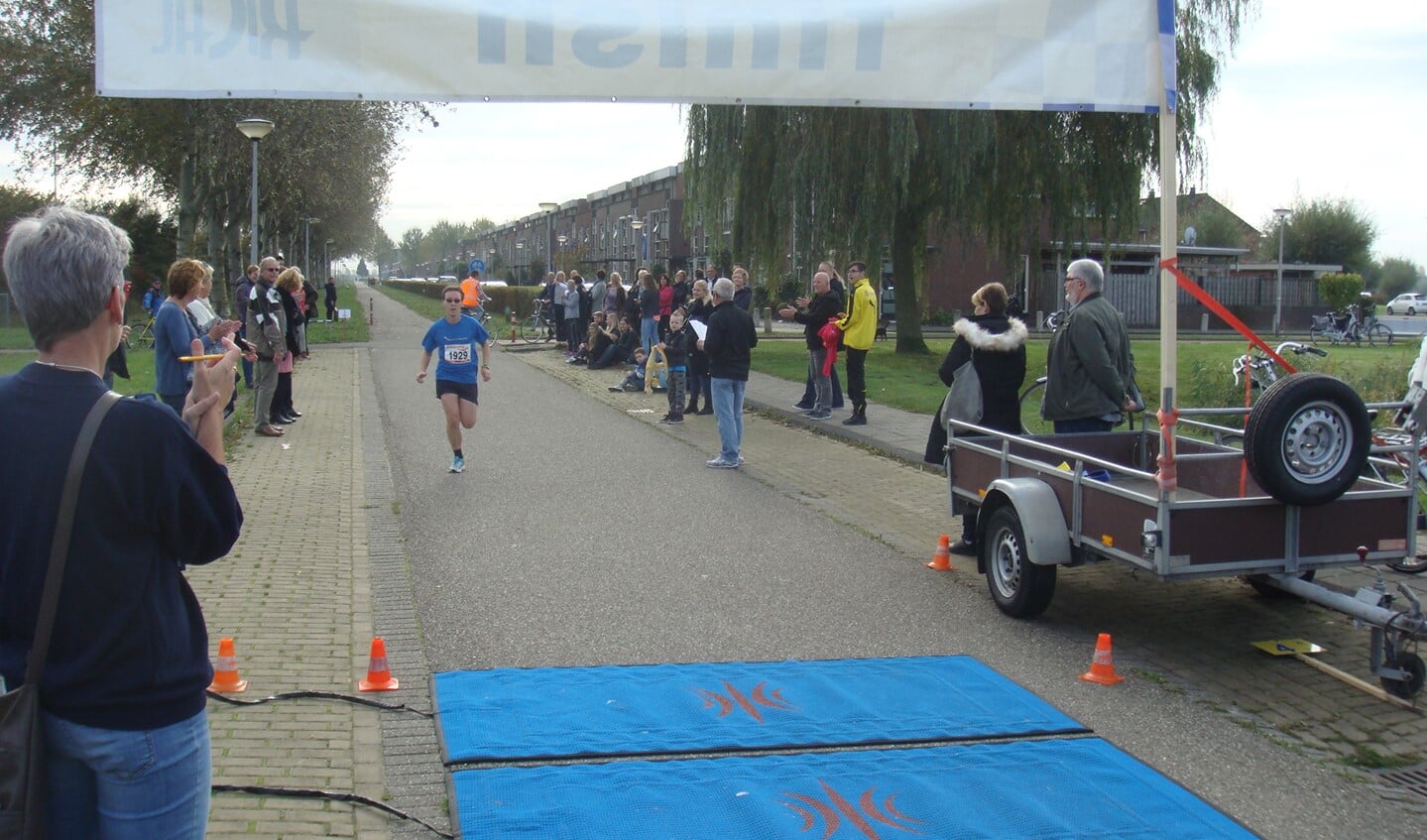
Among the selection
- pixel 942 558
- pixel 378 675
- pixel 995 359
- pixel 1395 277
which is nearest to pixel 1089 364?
pixel 995 359

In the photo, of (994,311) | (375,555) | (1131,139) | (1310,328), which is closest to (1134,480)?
(994,311)

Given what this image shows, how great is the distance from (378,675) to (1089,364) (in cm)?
469

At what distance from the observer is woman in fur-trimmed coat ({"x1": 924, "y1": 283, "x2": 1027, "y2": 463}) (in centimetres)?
849

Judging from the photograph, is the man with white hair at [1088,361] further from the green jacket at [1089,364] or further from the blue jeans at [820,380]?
the blue jeans at [820,380]

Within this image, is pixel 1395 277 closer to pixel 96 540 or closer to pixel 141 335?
pixel 141 335

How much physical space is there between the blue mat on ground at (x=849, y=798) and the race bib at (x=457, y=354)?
7426mm

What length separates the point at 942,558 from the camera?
8.19 m

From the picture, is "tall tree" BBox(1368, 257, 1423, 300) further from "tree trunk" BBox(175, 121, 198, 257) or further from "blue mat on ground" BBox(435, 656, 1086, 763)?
"blue mat on ground" BBox(435, 656, 1086, 763)

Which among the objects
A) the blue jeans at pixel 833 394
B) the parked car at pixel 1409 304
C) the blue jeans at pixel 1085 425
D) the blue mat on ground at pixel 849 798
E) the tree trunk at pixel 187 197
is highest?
the tree trunk at pixel 187 197

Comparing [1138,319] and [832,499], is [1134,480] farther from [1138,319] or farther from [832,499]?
[1138,319]

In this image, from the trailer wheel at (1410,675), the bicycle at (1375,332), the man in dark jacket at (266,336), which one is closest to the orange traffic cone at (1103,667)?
the trailer wheel at (1410,675)

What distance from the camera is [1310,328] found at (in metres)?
48.4

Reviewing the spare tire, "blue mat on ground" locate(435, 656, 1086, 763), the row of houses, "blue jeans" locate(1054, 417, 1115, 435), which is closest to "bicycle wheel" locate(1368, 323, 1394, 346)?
the row of houses

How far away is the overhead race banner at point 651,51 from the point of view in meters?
5.50
